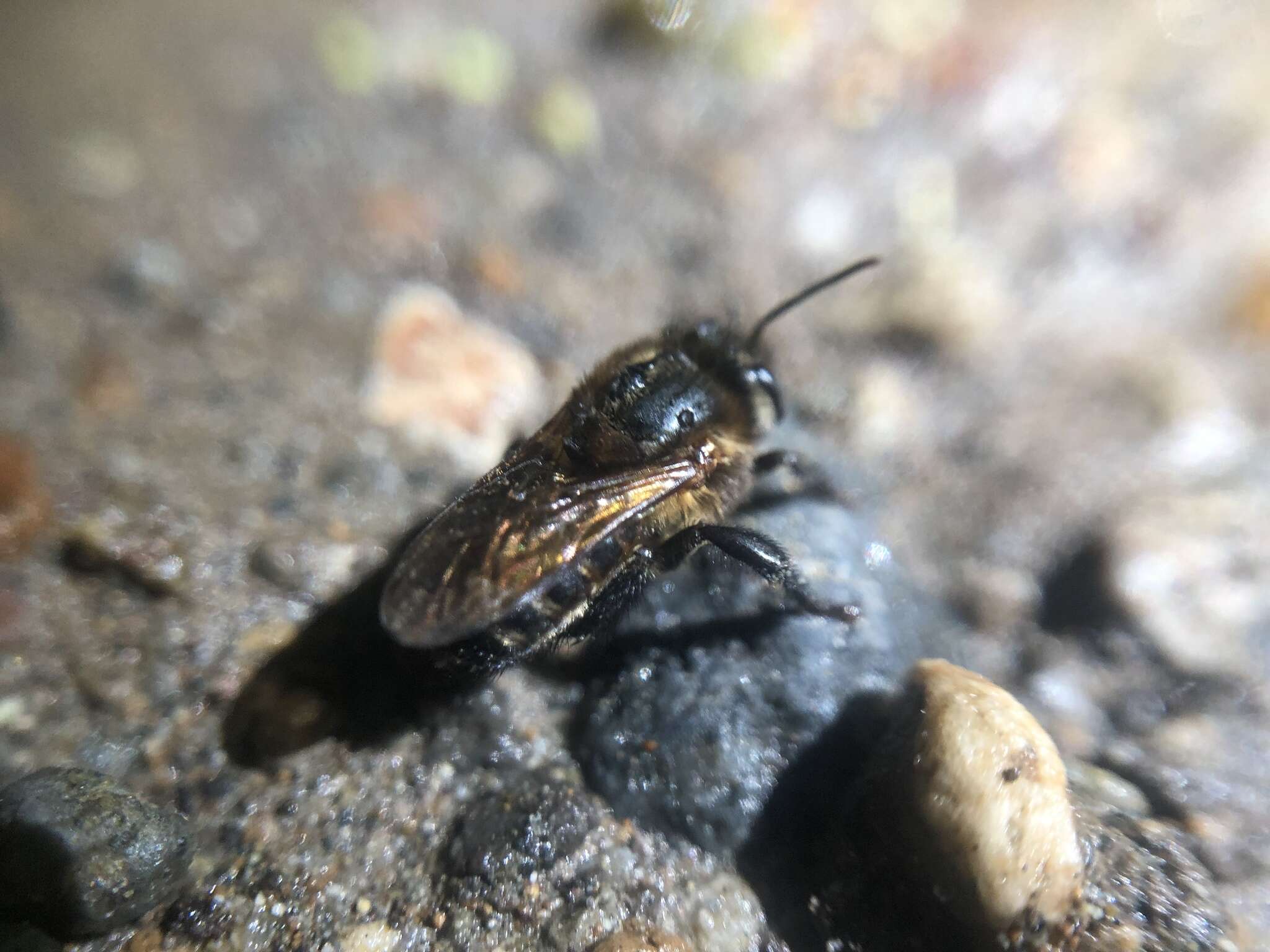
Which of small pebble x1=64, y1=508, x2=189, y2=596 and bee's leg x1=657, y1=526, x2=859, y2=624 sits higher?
small pebble x1=64, y1=508, x2=189, y2=596

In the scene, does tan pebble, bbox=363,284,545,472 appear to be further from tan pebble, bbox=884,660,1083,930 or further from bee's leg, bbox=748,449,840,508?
tan pebble, bbox=884,660,1083,930

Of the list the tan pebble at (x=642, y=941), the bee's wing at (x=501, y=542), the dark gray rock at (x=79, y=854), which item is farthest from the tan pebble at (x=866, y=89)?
the dark gray rock at (x=79, y=854)

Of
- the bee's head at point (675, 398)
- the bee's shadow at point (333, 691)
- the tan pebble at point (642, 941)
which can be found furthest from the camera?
the bee's head at point (675, 398)

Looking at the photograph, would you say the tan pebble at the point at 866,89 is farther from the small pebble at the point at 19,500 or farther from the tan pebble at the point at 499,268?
the small pebble at the point at 19,500

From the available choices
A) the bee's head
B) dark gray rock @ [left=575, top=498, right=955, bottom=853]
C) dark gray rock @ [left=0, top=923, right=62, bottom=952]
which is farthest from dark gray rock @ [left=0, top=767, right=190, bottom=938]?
the bee's head

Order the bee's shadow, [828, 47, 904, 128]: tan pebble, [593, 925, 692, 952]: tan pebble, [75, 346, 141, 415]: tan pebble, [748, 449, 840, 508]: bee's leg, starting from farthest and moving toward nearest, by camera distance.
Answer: [828, 47, 904, 128]: tan pebble
[75, 346, 141, 415]: tan pebble
[748, 449, 840, 508]: bee's leg
the bee's shadow
[593, 925, 692, 952]: tan pebble

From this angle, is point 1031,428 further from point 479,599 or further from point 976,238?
point 479,599
